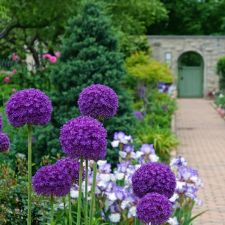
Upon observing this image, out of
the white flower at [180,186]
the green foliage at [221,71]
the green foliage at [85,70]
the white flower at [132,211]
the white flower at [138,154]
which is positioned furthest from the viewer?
the green foliage at [221,71]

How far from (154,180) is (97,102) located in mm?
592

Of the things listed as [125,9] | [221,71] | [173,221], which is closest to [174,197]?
[173,221]

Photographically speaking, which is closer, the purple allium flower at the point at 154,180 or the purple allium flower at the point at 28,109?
the purple allium flower at the point at 28,109

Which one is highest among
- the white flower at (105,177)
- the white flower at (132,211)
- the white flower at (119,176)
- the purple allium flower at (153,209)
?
the purple allium flower at (153,209)

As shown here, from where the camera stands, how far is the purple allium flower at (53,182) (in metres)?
3.77

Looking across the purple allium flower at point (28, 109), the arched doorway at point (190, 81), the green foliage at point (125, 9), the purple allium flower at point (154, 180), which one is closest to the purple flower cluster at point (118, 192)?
the purple allium flower at point (154, 180)

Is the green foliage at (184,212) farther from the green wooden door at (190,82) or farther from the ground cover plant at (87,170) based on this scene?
the green wooden door at (190,82)

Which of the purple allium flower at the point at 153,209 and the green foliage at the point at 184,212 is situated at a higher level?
the purple allium flower at the point at 153,209

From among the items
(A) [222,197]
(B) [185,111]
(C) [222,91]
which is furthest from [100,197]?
(C) [222,91]

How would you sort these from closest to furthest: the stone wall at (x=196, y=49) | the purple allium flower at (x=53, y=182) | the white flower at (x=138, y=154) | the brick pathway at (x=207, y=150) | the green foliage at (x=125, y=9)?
the purple allium flower at (x=53, y=182) < the white flower at (x=138, y=154) < the brick pathway at (x=207, y=150) < the green foliage at (x=125, y=9) < the stone wall at (x=196, y=49)

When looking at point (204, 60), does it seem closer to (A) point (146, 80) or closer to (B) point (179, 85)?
(B) point (179, 85)

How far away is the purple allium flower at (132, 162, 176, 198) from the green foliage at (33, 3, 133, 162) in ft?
15.9

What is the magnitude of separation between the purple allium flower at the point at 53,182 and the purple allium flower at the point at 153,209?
473mm

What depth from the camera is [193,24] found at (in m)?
42.5
